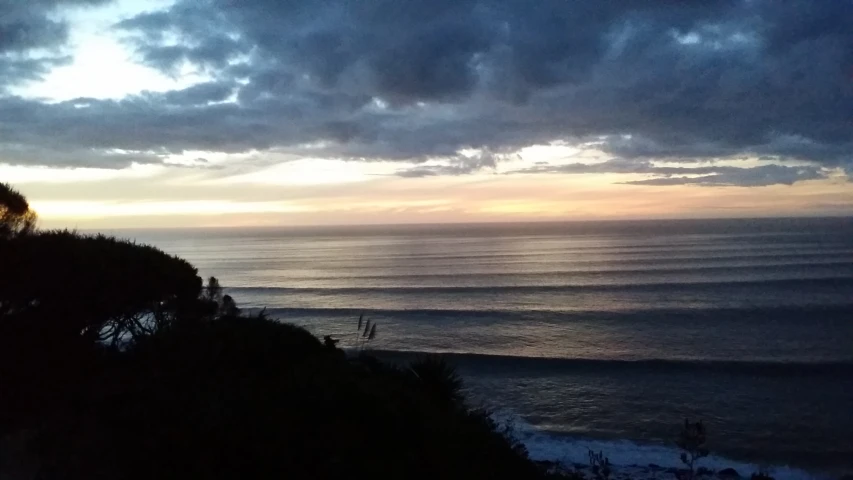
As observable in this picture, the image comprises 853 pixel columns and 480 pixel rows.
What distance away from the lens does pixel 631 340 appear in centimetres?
2656

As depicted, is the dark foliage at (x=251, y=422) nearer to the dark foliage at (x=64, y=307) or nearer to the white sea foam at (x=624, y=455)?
the dark foliage at (x=64, y=307)

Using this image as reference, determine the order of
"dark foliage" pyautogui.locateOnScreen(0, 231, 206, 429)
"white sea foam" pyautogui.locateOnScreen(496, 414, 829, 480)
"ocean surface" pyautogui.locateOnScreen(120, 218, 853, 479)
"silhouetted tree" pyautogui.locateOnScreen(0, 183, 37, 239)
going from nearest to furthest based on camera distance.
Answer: "dark foliage" pyautogui.locateOnScreen(0, 231, 206, 429) → "silhouetted tree" pyautogui.locateOnScreen(0, 183, 37, 239) → "white sea foam" pyautogui.locateOnScreen(496, 414, 829, 480) → "ocean surface" pyautogui.locateOnScreen(120, 218, 853, 479)

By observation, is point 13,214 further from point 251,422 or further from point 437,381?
point 437,381

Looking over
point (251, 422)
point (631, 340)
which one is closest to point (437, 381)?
point (251, 422)

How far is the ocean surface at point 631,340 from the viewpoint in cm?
1527

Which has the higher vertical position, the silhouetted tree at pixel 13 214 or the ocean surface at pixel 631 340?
the silhouetted tree at pixel 13 214

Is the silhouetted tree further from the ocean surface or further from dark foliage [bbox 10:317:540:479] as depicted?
the ocean surface

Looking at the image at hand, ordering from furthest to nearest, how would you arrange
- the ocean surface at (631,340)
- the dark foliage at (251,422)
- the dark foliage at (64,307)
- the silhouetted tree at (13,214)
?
the ocean surface at (631,340) < the silhouetted tree at (13,214) < the dark foliage at (64,307) < the dark foliage at (251,422)

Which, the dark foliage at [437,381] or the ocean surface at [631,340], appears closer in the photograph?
the dark foliage at [437,381]

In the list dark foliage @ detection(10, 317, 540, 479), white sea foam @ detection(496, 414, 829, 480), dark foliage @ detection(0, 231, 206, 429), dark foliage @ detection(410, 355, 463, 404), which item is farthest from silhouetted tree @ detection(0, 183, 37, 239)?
white sea foam @ detection(496, 414, 829, 480)

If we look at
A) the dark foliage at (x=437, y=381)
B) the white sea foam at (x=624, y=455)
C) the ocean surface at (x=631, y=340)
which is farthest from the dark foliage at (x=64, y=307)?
the ocean surface at (x=631, y=340)

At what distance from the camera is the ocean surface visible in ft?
50.1

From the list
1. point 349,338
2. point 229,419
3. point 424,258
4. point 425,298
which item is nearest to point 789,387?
point 349,338

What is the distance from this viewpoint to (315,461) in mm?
6129
